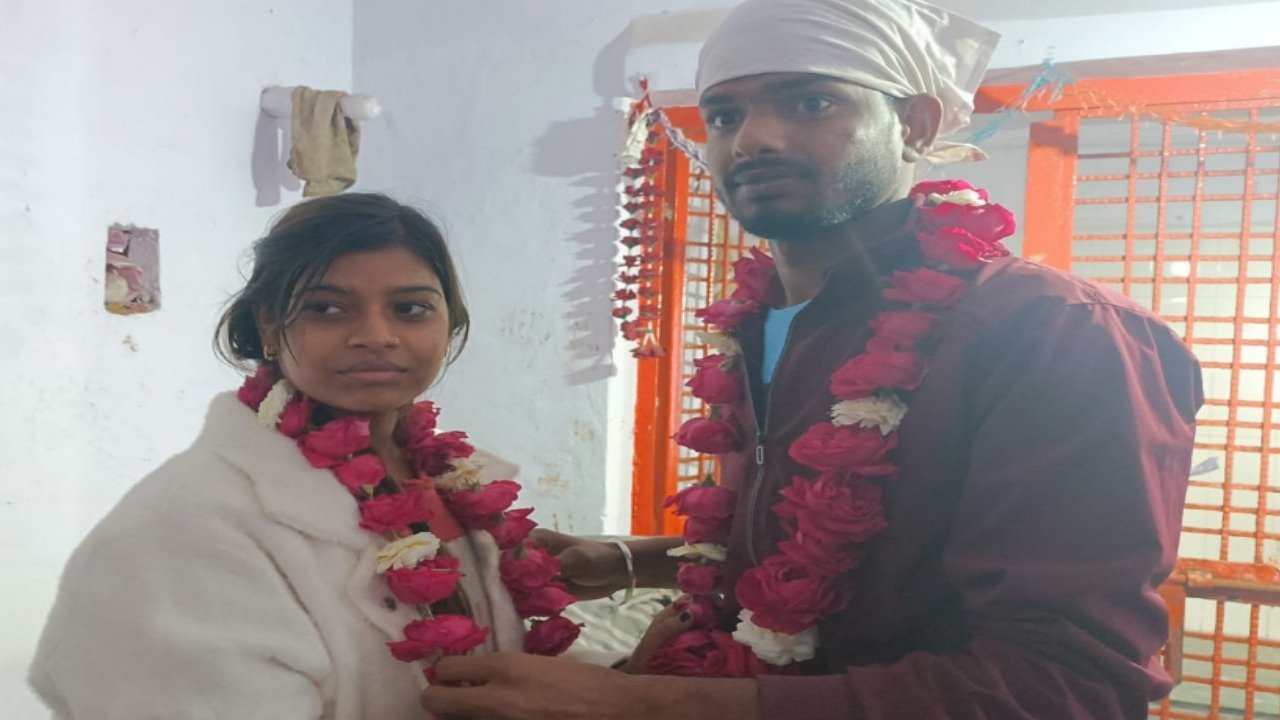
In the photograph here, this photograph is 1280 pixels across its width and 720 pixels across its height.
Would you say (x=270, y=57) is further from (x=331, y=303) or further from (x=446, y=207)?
(x=331, y=303)

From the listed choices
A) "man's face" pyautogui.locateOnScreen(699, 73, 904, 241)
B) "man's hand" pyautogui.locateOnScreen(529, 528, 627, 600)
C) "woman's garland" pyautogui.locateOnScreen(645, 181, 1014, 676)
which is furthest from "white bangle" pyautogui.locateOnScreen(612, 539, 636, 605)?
"man's face" pyautogui.locateOnScreen(699, 73, 904, 241)

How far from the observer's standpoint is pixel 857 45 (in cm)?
126

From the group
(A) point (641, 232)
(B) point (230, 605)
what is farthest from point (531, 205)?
(B) point (230, 605)

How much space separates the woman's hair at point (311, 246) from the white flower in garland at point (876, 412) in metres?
0.61

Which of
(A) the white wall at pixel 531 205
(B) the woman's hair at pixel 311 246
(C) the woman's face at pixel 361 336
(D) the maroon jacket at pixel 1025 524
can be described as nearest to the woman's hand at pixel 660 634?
(D) the maroon jacket at pixel 1025 524

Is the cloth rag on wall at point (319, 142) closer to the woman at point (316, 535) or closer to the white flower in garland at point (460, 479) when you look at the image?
the woman at point (316, 535)

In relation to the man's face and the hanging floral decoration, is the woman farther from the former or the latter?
the hanging floral decoration

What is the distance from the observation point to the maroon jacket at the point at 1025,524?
87cm

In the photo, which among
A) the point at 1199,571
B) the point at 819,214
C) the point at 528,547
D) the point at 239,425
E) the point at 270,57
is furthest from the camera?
the point at 270,57

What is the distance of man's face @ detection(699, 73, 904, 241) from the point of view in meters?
1.23

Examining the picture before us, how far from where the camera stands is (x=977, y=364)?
1023 mm

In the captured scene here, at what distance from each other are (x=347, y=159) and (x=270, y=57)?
394 mm

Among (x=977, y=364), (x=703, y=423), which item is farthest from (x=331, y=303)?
(x=977, y=364)

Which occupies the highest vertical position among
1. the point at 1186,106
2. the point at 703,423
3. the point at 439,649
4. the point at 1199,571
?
the point at 1186,106
